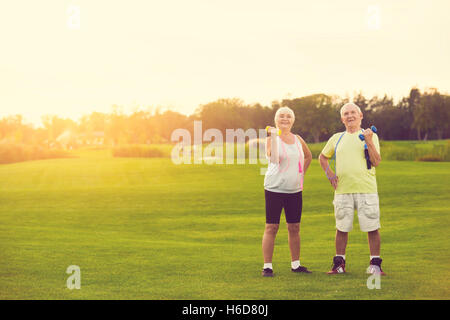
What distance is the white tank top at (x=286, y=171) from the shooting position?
5.64 m

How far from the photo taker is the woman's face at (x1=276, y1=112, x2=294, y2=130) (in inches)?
223

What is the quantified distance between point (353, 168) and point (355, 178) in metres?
0.11

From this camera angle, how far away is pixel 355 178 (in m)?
5.73

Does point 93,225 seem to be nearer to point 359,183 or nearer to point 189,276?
point 189,276

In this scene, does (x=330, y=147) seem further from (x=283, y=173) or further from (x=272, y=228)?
(x=272, y=228)

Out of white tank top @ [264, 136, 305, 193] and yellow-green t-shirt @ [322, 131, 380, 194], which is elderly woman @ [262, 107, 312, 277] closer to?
white tank top @ [264, 136, 305, 193]

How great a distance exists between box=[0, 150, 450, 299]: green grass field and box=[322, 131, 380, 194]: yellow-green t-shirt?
971 millimetres

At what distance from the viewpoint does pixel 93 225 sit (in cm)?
1392

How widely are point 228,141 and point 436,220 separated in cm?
1560

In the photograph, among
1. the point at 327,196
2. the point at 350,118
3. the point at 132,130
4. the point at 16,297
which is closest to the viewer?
the point at 16,297

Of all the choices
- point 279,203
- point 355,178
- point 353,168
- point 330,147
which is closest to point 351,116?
point 330,147

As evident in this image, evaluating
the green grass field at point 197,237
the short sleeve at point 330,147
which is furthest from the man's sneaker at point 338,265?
the short sleeve at point 330,147

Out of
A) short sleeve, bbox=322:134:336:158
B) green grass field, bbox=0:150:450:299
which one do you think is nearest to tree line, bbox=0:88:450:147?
green grass field, bbox=0:150:450:299

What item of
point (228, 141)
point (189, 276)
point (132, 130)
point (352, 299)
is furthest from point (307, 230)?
point (132, 130)
